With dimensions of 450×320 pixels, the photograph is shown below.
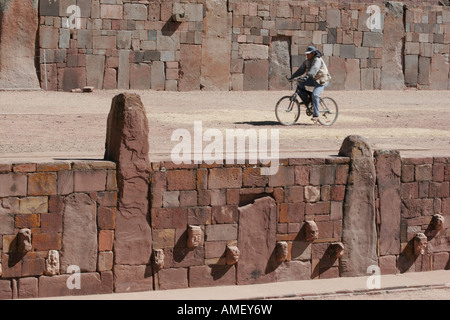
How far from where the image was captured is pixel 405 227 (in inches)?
521

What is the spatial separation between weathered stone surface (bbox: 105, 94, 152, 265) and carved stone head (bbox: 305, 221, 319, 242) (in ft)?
7.65

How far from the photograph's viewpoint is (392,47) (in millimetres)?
26484

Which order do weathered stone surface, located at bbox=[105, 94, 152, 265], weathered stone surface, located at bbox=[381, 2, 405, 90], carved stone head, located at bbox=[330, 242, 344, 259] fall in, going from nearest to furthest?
1. weathered stone surface, located at bbox=[105, 94, 152, 265]
2. carved stone head, located at bbox=[330, 242, 344, 259]
3. weathered stone surface, located at bbox=[381, 2, 405, 90]

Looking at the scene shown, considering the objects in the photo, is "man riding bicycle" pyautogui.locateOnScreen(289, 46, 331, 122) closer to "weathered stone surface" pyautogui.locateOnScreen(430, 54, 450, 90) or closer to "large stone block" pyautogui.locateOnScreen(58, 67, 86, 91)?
"large stone block" pyautogui.locateOnScreen(58, 67, 86, 91)

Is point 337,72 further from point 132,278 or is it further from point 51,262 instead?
point 51,262

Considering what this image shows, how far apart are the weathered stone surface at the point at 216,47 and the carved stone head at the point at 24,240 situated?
13533 mm

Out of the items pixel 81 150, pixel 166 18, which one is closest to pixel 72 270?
pixel 81 150

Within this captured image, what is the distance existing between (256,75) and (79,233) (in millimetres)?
14069

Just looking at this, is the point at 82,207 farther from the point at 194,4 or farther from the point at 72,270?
the point at 194,4

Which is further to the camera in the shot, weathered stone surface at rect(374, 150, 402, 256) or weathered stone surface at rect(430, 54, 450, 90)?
weathered stone surface at rect(430, 54, 450, 90)

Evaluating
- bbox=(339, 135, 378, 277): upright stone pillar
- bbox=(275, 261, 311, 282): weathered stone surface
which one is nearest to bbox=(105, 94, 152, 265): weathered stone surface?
bbox=(275, 261, 311, 282): weathered stone surface

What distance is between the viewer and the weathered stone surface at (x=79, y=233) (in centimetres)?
1109

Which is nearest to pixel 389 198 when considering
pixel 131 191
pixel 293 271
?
pixel 293 271

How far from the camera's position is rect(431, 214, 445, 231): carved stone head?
13320mm
